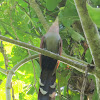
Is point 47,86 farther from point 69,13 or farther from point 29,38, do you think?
point 69,13

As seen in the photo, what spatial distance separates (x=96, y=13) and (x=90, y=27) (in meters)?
0.38

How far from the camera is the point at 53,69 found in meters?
2.08

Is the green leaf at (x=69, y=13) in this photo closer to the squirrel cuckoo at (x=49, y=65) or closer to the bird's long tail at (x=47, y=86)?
the squirrel cuckoo at (x=49, y=65)

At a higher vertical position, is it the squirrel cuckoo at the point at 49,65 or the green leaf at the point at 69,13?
the green leaf at the point at 69,13

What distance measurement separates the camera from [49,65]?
2086mm

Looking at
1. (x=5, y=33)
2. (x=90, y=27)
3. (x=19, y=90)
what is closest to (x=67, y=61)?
(x=90, y=27)

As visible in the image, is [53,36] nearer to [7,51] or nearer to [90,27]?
[7,51]

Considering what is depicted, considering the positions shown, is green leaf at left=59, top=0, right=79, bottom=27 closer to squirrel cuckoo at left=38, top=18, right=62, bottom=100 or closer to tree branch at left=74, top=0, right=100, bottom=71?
squirrel cuckoo at left=38, top=18, right=62, bottom=100

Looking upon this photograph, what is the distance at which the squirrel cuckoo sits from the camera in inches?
69.4

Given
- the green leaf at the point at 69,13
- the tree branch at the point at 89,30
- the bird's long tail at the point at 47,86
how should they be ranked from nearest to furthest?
the tree branch at the point at 89,30
the bird's long tail at the point at 47,86
the green leaf at the point at 69,13

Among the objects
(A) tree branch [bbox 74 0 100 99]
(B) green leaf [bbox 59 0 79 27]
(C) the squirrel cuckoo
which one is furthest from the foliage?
(A) tree branch [bbox 74 0 100 99]

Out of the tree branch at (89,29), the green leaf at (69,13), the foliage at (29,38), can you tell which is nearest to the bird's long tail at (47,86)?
the foliage at (29,38)

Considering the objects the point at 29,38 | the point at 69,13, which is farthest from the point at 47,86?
the point at 69,13

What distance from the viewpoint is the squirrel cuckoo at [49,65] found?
69.4 inches
